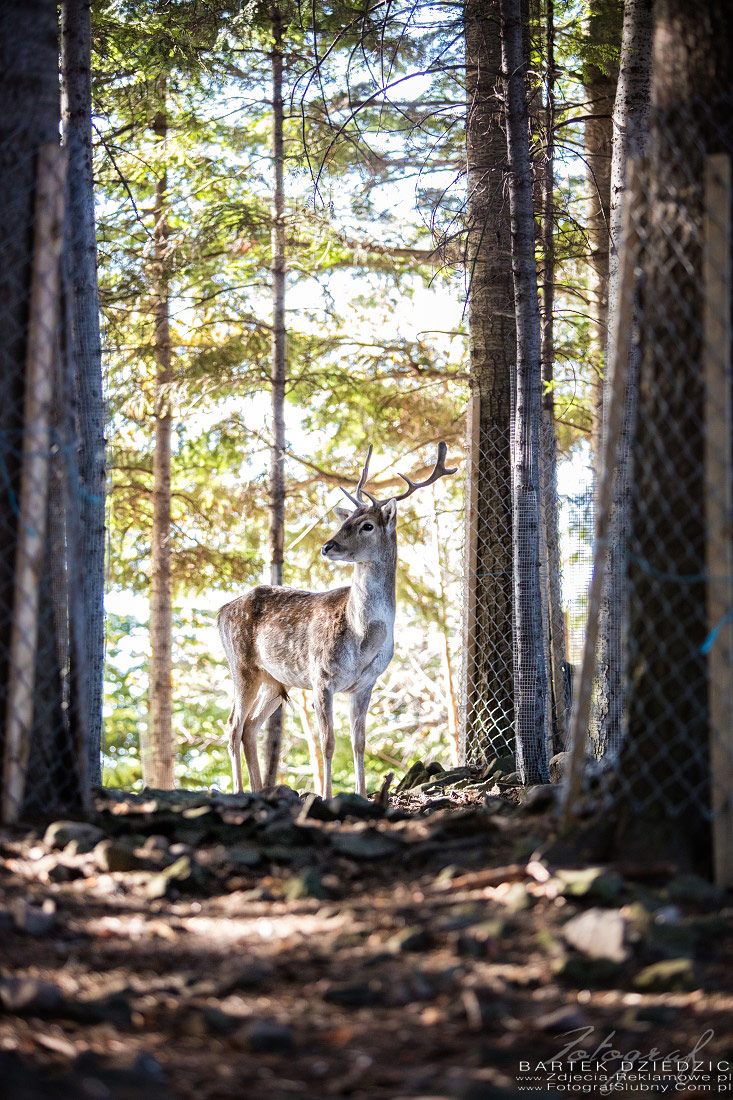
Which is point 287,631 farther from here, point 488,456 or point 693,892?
point 693,892

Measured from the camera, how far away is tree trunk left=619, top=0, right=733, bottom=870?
413cm

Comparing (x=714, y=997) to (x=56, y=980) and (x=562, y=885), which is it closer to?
(x=562, y=885)

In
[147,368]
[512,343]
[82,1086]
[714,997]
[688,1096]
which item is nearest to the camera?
[82,1086]

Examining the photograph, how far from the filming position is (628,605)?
4.36 meters

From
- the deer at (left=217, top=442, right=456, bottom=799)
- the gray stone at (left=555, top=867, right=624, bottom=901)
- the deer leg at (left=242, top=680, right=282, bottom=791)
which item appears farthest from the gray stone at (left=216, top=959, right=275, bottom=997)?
the deer leg at (left=242, top=680, right=282, bottom=791)

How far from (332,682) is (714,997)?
19.0 ft

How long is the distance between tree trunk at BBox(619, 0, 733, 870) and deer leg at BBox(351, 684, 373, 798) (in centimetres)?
424

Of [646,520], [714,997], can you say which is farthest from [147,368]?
[714,997]

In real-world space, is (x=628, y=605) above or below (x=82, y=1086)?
above

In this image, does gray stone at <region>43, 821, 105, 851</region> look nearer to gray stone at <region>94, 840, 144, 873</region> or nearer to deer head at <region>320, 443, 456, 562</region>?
gray stone at <region>94, 840, 144, 873</region>

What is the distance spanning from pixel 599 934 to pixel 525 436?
4.41 meters

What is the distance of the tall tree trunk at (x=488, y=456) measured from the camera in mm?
8938

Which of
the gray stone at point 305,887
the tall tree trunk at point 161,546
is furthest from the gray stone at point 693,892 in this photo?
the tall tree trunk at point 161,546

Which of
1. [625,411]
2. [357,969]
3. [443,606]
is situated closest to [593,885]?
[357,969]
